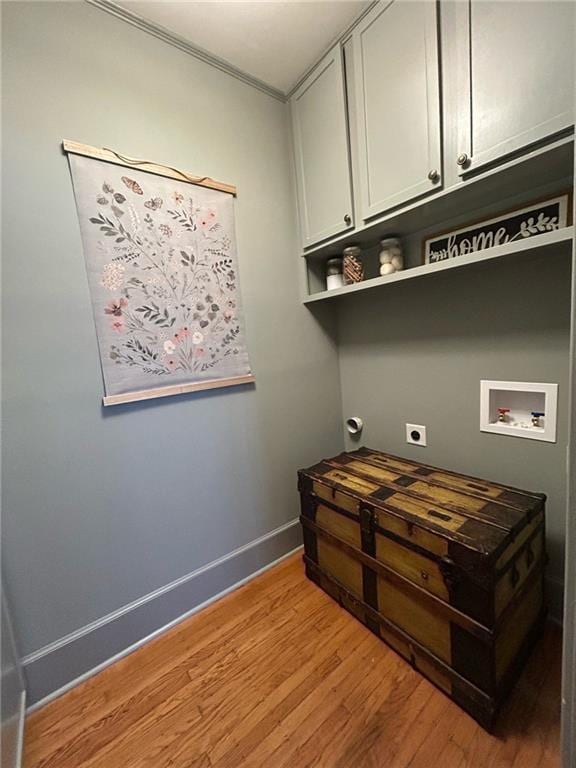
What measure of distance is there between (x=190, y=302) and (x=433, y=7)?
4.33 ft

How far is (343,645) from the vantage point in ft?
4.04

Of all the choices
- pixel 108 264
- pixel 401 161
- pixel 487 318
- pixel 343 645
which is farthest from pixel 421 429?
pixel 108 264

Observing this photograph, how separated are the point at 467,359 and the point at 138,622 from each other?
1828mm

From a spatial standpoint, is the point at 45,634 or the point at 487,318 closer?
the point at 45,634

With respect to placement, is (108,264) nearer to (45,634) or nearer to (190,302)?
(190,302)

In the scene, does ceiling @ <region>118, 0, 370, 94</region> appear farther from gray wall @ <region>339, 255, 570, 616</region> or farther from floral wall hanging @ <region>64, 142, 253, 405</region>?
gray wall @ <region>339, 255, 570, 616</region>

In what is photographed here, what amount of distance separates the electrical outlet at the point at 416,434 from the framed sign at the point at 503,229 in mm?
818

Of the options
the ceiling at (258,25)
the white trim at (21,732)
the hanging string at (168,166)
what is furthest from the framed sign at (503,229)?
the white trim at (21,732)

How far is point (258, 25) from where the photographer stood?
124 centimetres

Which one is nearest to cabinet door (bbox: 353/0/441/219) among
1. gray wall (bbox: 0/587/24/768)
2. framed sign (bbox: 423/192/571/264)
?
framed sign (bbox: 423/192/571/264)

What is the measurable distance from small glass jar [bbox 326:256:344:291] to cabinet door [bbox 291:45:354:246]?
164 mm

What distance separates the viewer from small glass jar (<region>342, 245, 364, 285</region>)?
156 centimetres

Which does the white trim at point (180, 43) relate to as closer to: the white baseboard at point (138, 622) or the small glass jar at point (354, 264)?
the small glass jar at point (354, 264)

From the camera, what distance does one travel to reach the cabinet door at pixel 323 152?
136 centimetres
